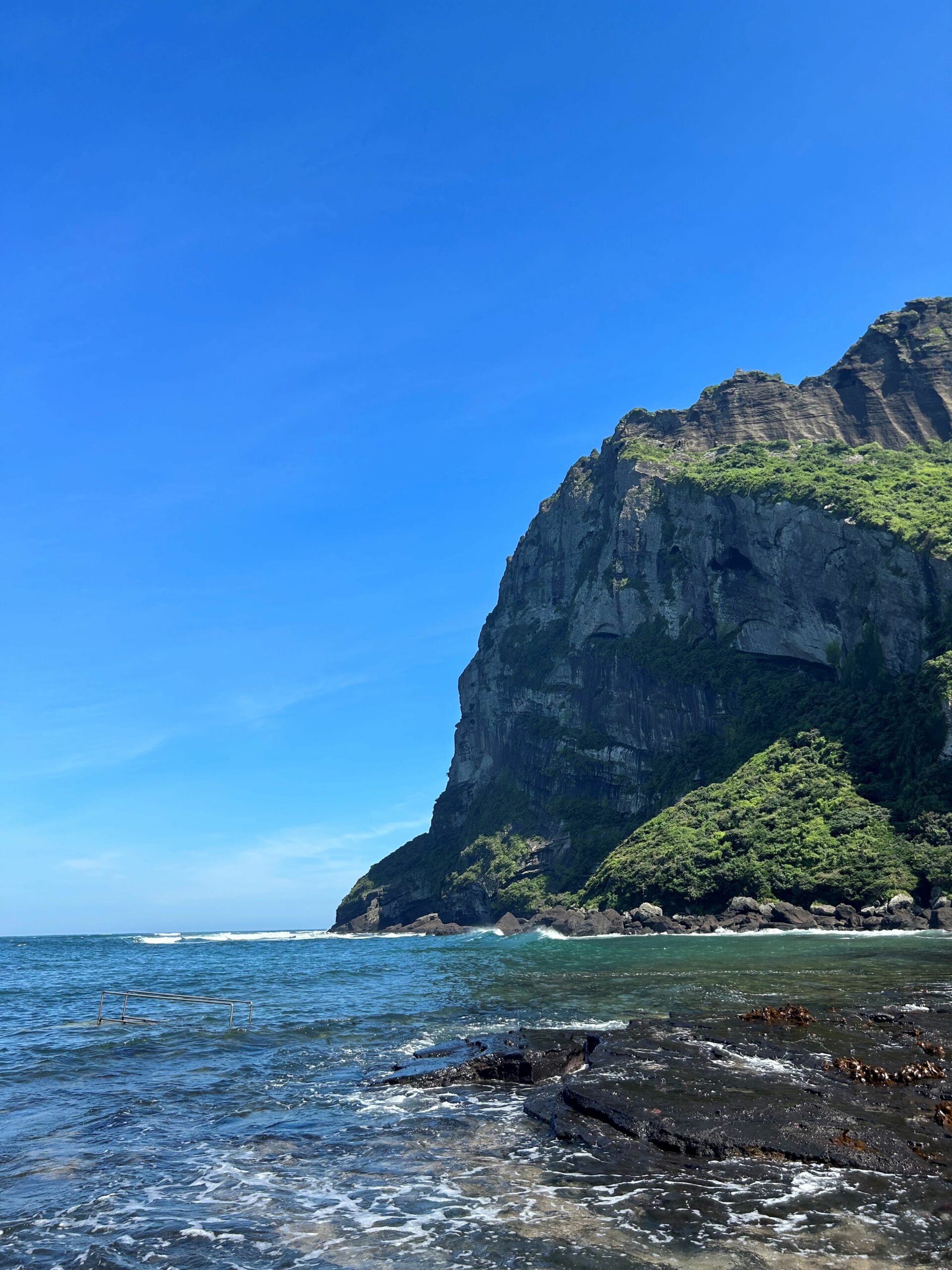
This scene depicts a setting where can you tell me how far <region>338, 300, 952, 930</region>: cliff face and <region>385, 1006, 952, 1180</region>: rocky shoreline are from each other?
67.5 meters

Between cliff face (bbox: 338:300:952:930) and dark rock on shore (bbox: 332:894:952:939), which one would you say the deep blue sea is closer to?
dark rock on shore (bbox: 332:894:952:939)

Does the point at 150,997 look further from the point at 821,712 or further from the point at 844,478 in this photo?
the point at 844,478

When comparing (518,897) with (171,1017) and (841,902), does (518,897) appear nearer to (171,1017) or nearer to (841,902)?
(841,902)

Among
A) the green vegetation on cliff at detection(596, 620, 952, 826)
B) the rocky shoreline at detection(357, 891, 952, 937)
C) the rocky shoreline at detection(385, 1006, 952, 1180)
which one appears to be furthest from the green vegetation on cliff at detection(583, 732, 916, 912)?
the rocky shoreline at detection(385, 1006, 952, 1180)

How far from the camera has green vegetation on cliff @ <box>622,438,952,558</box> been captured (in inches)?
3620

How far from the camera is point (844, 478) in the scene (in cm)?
10925

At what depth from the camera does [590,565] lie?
486 ft

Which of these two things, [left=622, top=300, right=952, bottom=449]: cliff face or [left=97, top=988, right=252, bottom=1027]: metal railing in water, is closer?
[left=97, top=988, right=252, bottom=1027]: metal railing in water

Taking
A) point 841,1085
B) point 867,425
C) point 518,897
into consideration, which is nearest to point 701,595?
point 867,425

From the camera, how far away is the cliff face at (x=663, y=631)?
98500 mm

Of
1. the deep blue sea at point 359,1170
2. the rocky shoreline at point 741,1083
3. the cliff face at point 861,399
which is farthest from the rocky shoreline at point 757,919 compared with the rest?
the cliff face at point 861,399

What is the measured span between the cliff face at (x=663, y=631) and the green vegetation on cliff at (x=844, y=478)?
1361 mm

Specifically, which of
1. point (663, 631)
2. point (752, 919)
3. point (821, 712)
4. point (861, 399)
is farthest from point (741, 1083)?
point (861, 399)

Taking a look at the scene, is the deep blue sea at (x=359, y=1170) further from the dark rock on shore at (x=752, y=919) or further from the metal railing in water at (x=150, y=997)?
the dark rock on shore at (x=752, y=919)
